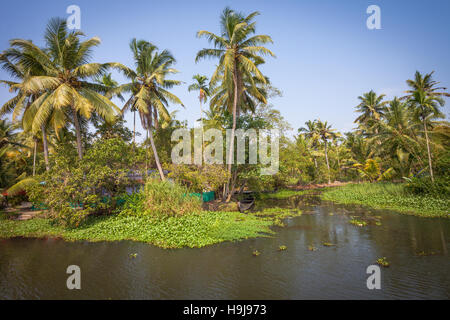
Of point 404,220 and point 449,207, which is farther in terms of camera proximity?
point 449,207

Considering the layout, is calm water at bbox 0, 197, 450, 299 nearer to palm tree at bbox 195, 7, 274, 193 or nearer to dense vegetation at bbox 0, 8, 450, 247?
dense vegetation at bbox 0, 8, 450, 247

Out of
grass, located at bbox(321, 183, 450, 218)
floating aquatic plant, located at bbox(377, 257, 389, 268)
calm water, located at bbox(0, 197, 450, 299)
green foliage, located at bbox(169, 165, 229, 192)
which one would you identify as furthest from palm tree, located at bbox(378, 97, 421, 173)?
floating aquatic plant, located at bbox(377, 257, 389, 268)

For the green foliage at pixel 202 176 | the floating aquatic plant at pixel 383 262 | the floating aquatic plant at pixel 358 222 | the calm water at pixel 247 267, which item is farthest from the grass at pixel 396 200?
the green foliage at pixel 202 176

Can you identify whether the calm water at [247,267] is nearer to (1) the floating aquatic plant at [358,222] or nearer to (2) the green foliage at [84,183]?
(1) the floating aquatic plant at [358,222]

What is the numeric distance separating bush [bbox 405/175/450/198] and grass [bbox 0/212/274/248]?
10.9 metres

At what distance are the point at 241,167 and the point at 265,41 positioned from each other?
8396mm

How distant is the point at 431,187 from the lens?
1412 centimetres

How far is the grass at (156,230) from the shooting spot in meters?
8.81

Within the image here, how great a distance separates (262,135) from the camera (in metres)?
16.6

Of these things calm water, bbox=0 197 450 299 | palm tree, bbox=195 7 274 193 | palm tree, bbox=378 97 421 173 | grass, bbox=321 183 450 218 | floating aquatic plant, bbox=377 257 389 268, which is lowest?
calm water, bbox=0 197 450 299

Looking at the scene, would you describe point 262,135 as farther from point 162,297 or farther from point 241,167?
point 162,297

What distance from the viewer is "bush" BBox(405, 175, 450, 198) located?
44.2 ft

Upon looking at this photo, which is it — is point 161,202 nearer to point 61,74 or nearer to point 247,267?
point 247,267
